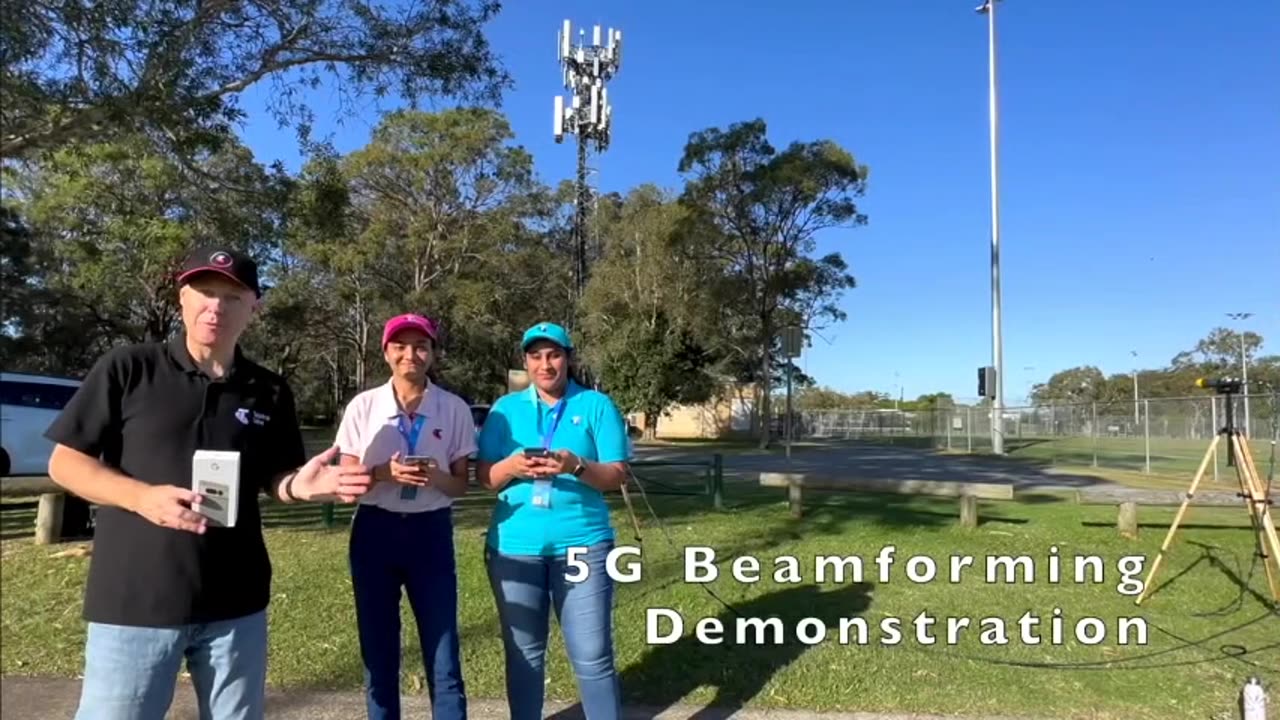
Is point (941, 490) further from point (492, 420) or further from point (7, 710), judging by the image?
point (7, 710)

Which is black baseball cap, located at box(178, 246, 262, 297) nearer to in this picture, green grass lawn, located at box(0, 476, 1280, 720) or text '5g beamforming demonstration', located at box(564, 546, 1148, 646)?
text '5g beamforming demonstration', located at box(564, 546, 1148, 646)

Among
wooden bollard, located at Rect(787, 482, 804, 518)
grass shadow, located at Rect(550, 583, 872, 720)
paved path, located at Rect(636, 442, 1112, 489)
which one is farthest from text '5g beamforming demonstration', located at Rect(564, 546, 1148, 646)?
paved path, located at Rect(636, 442, 1112, 489)

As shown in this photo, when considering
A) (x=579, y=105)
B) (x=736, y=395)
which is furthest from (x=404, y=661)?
(x=736, y=395)

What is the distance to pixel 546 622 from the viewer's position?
3293mm

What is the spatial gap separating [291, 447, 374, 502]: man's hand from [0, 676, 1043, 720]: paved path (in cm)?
202

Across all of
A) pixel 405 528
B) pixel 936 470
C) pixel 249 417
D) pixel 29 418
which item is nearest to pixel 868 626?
pixel 405 528

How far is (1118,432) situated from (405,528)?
72.8ft

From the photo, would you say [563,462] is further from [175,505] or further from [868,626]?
[868,626]

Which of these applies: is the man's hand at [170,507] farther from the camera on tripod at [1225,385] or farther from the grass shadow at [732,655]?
the camera on tripod at [1225,385]

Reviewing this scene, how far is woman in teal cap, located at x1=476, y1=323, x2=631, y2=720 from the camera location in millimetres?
3203

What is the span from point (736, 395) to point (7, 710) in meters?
44.7

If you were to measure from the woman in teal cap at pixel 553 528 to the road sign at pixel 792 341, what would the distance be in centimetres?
1726

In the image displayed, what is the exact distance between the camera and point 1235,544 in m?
8.05

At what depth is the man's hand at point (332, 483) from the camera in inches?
91.5
